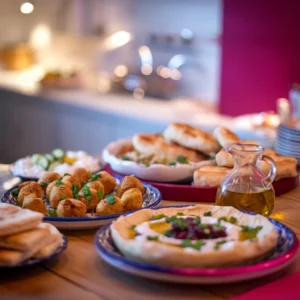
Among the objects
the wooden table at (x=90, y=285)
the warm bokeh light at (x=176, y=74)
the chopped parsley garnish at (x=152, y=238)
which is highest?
the warm bokeh light at (x=176, y=74)

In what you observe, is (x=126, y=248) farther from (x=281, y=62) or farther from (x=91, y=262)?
(x=281, y=62)

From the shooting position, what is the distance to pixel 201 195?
1.68 metres

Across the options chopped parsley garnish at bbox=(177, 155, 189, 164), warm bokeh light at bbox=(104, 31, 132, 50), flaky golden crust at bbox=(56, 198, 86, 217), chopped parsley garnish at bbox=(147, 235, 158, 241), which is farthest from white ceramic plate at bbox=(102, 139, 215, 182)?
warm bokeh light at bbox=(104, 31, 132, 50)

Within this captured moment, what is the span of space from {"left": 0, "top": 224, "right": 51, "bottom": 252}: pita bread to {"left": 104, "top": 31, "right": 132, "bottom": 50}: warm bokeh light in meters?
4.20

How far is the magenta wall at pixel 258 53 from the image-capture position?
12.7 feet

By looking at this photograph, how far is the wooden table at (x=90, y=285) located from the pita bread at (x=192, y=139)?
2.22ft

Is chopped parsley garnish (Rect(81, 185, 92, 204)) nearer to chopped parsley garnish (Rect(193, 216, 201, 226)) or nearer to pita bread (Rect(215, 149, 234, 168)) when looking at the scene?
chopped parsley garnish (Rect(193, 216, 201, 226))

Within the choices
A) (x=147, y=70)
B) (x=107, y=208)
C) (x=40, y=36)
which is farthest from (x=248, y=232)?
(x=40, y=36)

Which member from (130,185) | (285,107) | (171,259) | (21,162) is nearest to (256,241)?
(171,259)

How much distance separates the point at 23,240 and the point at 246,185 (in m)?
0.58

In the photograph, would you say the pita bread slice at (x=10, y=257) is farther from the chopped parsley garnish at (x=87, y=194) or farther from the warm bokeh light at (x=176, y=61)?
the warm bokeh light at (x=176, y=61)

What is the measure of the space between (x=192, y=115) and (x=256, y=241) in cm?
303

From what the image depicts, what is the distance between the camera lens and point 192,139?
190cm

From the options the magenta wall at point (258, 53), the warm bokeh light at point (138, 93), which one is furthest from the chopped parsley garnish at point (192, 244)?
the warm bokeh light at point (138, 93)
